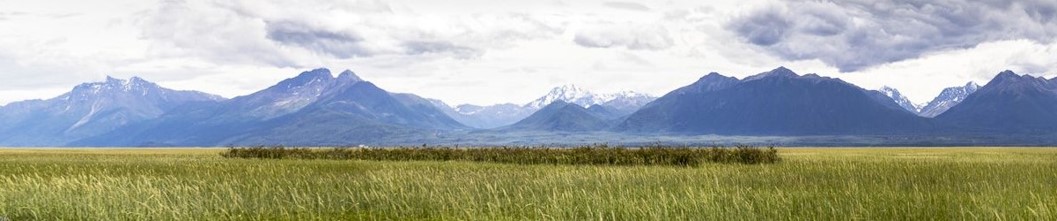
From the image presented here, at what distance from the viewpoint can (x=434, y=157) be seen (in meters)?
59.1

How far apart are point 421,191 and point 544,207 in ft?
18.5

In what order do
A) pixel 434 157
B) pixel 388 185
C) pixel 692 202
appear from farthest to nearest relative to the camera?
pixel 434 157
pixel 388 185
pixel 692 202

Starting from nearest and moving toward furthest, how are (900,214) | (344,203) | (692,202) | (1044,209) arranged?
(1044,209) → (900,214) → (692,202) → (344,203)

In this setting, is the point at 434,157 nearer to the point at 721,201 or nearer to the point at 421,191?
the point at 421,191

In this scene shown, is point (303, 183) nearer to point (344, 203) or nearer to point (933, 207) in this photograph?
point (344, 203)

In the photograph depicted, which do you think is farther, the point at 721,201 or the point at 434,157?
the point at 434,157

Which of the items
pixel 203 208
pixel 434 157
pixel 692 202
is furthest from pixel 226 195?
pixel 434 157

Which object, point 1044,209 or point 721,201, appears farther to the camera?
point 721,201

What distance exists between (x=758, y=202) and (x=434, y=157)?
43173 mm

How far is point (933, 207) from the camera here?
647 inches

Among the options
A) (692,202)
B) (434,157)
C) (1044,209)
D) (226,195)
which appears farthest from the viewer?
(434,157)

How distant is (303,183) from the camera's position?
25.0 m

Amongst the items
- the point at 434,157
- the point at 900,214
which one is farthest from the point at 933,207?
the point at 434,157

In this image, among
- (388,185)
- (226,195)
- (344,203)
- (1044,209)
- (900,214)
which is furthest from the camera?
(388,185)
